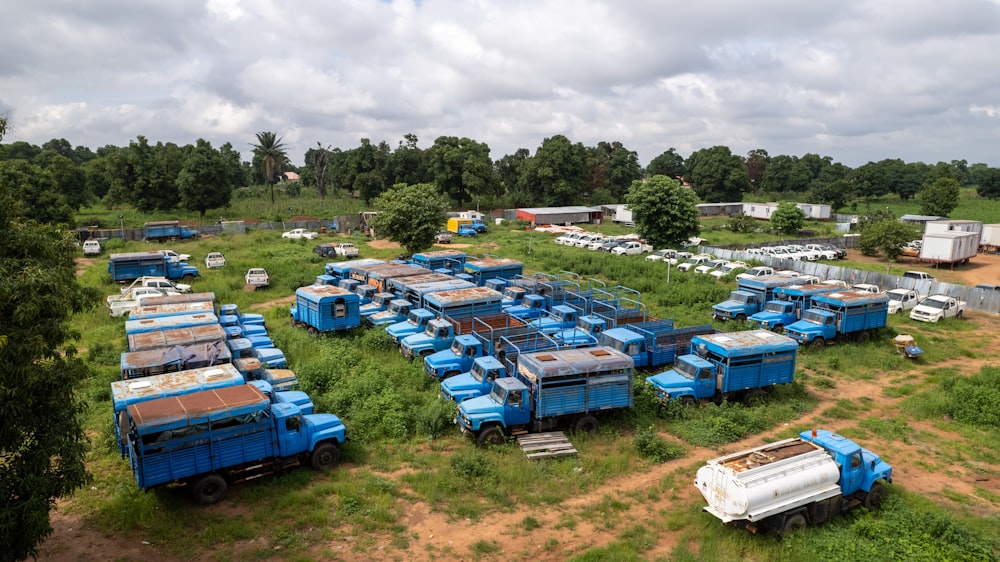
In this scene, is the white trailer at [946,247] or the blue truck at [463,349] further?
the white trailer at [946,247]

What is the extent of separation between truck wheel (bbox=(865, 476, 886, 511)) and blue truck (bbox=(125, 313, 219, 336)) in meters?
20.9

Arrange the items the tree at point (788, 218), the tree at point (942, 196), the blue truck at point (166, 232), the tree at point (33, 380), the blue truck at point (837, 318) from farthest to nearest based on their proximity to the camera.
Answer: the tree at point (942, 196) → the tree at point (788, 218) → the blue truck at point (166, 232) → the blue truck at point (837, 318) → the tree at point (33, 380)

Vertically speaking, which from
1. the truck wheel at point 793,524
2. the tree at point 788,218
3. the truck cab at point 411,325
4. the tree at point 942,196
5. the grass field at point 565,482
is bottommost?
the grass field at point 565,482

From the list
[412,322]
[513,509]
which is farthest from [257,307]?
[513,509]

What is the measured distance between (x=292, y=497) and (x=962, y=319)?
3413 cm

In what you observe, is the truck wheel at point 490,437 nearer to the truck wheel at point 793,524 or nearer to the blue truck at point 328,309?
the truck wheel at point 793,524

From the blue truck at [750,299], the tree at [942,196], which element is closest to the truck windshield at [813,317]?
the blue truck at [750,299]

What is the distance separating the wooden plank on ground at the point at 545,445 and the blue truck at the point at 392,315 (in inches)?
450

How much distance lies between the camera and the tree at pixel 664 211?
44.8 meters

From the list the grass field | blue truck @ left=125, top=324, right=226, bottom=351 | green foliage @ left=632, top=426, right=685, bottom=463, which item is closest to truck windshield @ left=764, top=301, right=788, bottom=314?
the grass field

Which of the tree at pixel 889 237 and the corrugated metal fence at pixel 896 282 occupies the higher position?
the tree at pixel 889 237

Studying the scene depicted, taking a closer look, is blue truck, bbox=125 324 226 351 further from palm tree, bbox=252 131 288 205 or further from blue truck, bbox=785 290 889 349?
palm tree, bbox=252 131 288 205

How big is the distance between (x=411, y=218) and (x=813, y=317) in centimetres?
2603

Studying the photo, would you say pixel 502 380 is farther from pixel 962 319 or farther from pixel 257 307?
pixel 962 319
